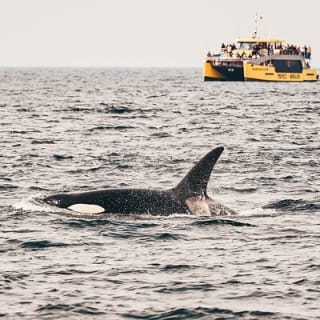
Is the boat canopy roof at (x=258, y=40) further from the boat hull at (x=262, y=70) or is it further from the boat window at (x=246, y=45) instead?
the boat hull at (x=262, y=70)

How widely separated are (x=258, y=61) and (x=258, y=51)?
1185mm

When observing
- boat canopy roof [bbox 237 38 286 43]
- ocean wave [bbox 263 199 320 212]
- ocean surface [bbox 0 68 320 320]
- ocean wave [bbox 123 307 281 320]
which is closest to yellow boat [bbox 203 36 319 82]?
boat canopy roof [bbox 237 38 286 43]

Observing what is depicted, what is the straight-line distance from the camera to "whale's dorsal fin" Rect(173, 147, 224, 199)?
52.0 ft

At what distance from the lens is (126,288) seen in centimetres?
1170

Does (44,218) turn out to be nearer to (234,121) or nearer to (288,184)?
(288,184)

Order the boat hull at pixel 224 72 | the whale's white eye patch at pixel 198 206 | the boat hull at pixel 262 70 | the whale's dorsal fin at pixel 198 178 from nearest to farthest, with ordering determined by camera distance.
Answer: the whale's dorsal fin at pixel 198 178 < the whale's white eye patch at pixel 198 206 < the boat hull at pixel 262 70 < the boat hull at pixel 224 72


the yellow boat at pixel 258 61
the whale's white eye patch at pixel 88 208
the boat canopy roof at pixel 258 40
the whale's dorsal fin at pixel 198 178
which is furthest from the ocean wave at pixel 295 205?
the boat canopy roof at pixel 258 40

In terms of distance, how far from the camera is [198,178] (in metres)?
Result: 16.0

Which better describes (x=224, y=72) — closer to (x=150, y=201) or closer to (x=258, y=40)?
(x=258, y=40)

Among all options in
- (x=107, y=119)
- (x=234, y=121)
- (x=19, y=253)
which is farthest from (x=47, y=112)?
(x=19, y=253)

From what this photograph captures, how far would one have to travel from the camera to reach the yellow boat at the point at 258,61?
112 meters

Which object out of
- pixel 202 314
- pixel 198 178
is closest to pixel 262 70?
pixel 198 178

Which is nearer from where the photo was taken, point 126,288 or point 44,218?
point 126,288

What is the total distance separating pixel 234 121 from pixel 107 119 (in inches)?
248
